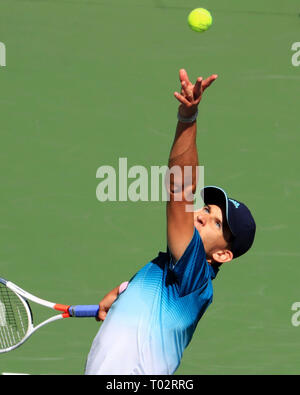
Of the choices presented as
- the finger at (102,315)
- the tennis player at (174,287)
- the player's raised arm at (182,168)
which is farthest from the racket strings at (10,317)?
the player's raised arm at (182,168)

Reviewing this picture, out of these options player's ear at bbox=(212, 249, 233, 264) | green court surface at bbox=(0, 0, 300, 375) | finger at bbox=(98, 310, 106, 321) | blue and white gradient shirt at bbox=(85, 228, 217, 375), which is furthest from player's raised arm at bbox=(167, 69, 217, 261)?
green court surface at bbox=(0, 0, 300, 375)

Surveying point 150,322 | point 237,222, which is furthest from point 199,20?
point 150,322

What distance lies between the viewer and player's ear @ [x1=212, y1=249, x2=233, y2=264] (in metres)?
3.40

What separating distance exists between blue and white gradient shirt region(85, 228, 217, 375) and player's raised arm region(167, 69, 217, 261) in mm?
105

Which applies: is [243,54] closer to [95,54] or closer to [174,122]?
[174,122]

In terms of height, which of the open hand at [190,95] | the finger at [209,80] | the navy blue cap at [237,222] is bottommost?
the navy blue cap at [237,222]

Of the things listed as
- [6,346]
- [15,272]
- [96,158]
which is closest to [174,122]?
[96,158]

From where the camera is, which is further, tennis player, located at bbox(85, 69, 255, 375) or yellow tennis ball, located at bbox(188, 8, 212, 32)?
yellow tennis ball, located at bbox(188, 8, 212, 32)

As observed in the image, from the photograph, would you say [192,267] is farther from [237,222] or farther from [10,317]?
[10,317]

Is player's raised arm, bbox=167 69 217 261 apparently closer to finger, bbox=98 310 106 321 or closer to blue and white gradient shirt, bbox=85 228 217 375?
blue and white gradient shirt, bbox=85 228 217 375

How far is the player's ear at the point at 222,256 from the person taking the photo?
11.1ft

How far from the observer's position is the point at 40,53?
15.5 ft

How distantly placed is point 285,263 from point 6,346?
5.81 ft

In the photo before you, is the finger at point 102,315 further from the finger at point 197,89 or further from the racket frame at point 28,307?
the finger at point 197,89
